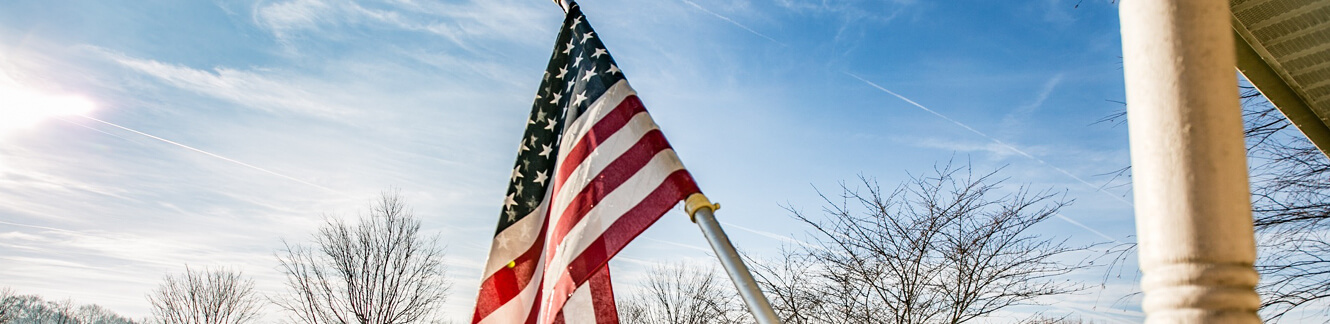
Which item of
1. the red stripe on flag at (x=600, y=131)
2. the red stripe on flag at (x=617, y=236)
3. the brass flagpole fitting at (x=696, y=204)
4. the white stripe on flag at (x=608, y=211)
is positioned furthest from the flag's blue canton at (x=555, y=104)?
the brass flagpole fitting at (x=696, y=204)

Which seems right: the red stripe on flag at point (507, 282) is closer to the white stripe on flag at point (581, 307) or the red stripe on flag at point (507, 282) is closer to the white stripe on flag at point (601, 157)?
the white stripe on flag at point (601, 157)

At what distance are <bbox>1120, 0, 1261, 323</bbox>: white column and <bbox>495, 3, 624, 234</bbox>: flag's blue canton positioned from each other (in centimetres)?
220

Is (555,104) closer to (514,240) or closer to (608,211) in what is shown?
(514,240)

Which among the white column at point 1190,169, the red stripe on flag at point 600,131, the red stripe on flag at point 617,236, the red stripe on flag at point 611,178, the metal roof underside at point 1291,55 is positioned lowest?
the white column at point 1190,169

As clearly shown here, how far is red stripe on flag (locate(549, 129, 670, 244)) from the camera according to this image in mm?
2998

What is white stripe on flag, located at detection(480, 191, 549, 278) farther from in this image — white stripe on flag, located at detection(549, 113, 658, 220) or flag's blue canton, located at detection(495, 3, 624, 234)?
white stripe on flag, located at detection(549, 113, 658, 220)

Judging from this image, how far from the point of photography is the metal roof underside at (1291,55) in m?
2.70

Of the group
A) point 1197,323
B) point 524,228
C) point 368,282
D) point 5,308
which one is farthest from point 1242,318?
point 5,308

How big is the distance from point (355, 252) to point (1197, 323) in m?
21.2

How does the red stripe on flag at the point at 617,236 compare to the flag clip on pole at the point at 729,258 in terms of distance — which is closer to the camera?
the flag clip on pole at the point at 729,258

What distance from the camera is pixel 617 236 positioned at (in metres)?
2.94

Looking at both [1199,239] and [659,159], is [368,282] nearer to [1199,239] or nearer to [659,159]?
[659,159]

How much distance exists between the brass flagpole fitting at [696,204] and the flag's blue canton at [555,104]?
0.80 meters

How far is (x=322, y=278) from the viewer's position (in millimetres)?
20484
